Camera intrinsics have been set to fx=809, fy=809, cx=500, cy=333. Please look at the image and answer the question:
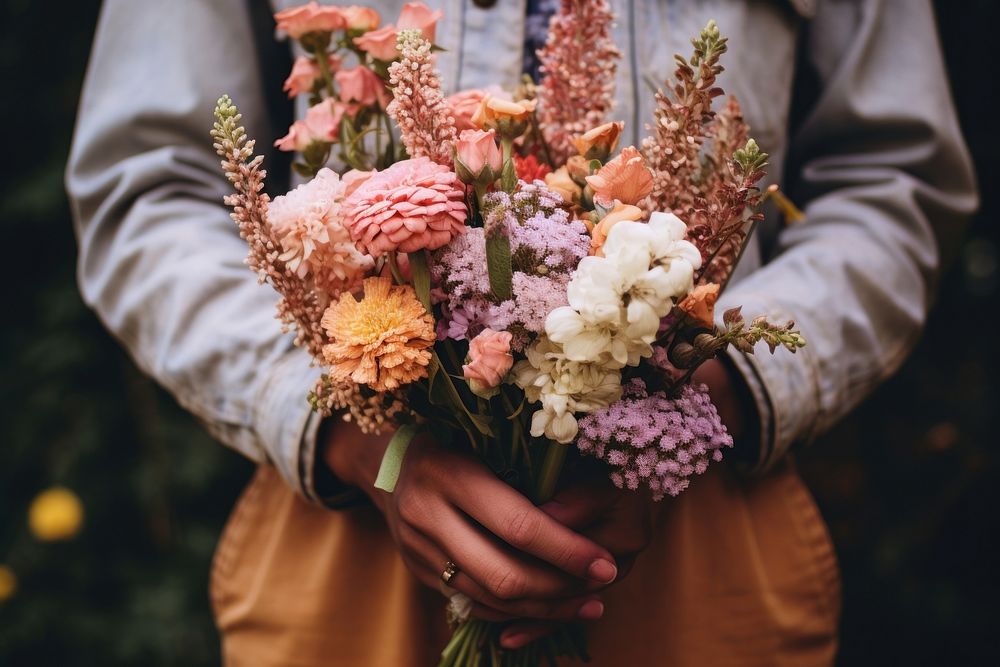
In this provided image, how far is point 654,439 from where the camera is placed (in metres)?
0.63

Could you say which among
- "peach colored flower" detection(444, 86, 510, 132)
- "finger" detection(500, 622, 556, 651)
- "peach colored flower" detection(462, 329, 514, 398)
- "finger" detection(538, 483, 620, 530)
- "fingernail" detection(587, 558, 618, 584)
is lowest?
"finger" detection(500, 622, 556, 651)

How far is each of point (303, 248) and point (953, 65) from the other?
1.78 metres

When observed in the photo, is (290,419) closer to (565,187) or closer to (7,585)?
(565,187)

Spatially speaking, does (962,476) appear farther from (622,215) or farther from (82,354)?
(82,354)

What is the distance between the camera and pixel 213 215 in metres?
1.08

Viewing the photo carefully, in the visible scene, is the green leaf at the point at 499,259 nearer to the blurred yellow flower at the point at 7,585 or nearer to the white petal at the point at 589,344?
the white petal at the point at 589,344

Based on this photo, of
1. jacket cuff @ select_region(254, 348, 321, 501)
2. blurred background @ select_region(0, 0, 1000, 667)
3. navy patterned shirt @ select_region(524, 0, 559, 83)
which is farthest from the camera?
blurred background @ select_region(0, 0, 1000, 667)

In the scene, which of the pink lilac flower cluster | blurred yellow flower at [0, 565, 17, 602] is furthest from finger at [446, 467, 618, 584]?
blurred yellow flower at [0, 565, 17, 602]

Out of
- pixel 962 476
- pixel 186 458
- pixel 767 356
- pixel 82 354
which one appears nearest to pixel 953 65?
pixel 962 476

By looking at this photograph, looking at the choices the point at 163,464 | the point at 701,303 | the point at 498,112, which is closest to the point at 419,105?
the point at 498,112

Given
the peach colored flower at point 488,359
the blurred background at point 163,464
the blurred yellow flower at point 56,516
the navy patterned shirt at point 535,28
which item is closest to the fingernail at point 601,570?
the peach colored flower at point 488,359

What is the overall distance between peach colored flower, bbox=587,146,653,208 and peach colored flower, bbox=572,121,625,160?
0.19ft

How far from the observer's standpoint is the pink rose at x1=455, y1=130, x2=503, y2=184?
621 millimetres

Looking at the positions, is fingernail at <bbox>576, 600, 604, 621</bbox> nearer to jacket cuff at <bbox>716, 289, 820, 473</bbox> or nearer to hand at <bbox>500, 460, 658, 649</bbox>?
hand at <bbox>500, 460, 658, 649</bbox>
